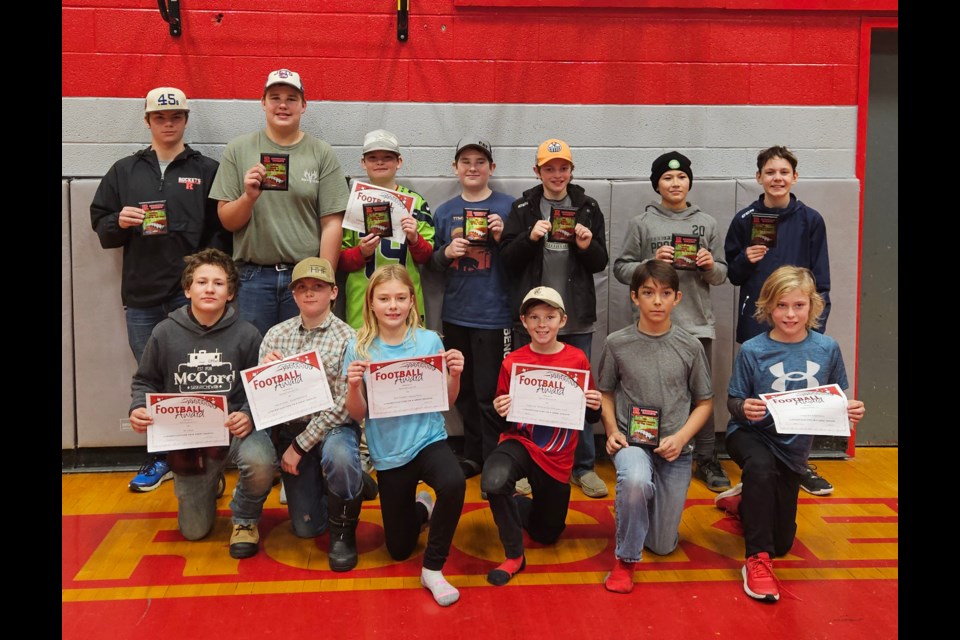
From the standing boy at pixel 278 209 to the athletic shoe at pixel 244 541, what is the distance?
4.07 feet

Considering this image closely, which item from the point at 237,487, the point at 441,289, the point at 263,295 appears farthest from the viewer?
the point at 441,289

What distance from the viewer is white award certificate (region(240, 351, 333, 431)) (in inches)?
142

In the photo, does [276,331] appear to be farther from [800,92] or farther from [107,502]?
[800,92]

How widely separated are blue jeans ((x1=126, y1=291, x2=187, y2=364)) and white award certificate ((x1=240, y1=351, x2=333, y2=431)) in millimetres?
1354

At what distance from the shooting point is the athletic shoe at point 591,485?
4.50 m

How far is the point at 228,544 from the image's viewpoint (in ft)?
12.7

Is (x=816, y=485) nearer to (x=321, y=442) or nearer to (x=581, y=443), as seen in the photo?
(x=581, y=443)

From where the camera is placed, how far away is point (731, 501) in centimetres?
425

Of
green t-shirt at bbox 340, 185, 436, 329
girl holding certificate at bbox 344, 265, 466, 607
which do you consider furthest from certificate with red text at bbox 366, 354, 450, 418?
green t-shirt at bbox 340, 185, 436, 329

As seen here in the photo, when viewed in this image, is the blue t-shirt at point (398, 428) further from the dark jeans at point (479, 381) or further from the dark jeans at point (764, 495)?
the dark jeans at point (764, 495)

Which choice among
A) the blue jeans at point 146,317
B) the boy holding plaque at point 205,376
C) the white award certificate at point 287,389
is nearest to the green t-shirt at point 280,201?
the blue jeans at point 146,317

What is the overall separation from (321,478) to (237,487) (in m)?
0.41

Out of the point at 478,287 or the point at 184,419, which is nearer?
the point at 184,419

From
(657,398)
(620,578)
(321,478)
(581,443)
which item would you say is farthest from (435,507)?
(581,443)
